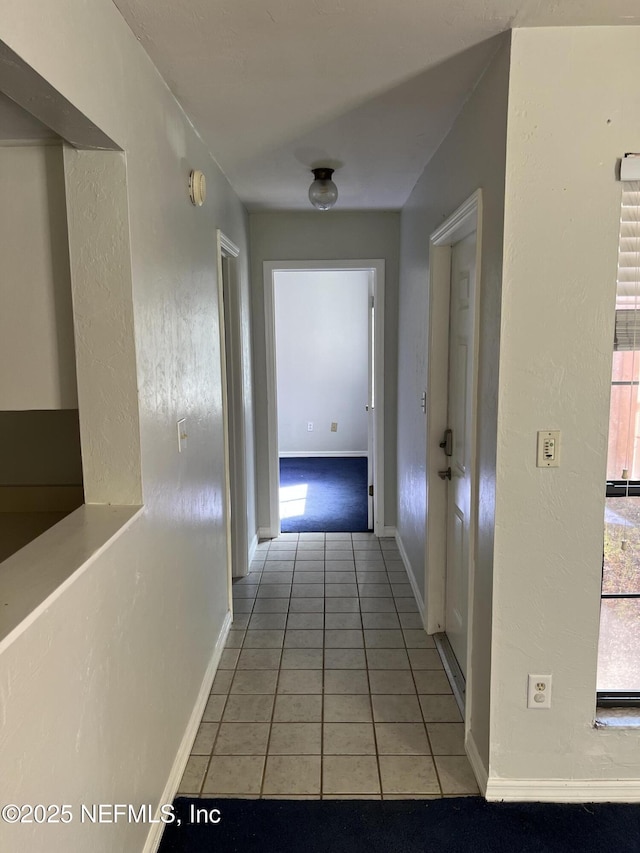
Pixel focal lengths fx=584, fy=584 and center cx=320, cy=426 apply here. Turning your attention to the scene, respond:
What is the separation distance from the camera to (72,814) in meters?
1.18

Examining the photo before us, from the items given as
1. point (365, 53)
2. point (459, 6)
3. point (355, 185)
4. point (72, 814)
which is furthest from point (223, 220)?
point (72, 814)

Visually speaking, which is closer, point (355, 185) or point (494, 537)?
point (494, 537)

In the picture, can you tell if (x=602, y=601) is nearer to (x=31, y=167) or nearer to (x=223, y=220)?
(x=31, y=167)

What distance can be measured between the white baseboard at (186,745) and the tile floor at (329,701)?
37 mm

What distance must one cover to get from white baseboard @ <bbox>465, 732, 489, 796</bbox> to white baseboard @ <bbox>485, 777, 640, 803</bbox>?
0.03m

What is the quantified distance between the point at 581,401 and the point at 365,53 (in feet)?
3.94

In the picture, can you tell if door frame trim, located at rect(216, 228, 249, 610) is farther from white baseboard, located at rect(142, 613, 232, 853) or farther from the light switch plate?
the light switch plate

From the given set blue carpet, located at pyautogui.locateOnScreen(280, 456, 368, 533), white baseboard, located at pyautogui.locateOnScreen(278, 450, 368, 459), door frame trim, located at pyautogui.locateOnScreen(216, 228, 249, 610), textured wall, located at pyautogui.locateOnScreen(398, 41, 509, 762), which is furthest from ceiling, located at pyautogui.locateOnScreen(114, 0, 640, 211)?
white baseboard, located at pyautogui.locateOnScreen(278, 450, 368, 459)

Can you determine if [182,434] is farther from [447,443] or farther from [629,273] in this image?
[629,273]

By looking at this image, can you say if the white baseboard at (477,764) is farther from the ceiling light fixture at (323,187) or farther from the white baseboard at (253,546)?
the ceiling light fixture at (323,187)

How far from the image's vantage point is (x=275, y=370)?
4.19 m

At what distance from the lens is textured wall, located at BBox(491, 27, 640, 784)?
5.28 feet

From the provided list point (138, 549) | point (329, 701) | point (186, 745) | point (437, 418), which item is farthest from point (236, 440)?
point (138, 549)

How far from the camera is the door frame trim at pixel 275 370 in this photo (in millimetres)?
4070
